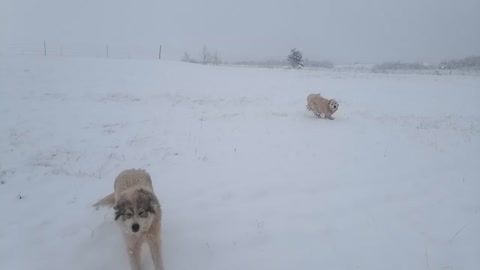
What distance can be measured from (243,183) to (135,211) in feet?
10.5

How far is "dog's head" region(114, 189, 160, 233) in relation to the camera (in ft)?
13.7

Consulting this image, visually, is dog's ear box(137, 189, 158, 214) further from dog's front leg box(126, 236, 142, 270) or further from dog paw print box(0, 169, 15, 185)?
dog paw print box(0, 169, 15, 185)

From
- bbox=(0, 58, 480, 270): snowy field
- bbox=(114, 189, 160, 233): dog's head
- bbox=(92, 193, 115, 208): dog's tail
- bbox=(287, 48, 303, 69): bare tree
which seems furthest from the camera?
bbox=(287, 48, 303, 69): bare tree

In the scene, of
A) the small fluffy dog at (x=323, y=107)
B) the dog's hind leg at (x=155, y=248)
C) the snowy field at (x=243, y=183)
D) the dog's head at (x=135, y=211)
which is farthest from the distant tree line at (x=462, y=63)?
the dog's head at (x=135, y=211)

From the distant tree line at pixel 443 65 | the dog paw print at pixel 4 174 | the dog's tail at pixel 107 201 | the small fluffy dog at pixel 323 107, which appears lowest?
the dog paw print at pixel 4 174

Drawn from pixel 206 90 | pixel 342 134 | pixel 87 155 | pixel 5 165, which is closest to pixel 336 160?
pixel 342 134

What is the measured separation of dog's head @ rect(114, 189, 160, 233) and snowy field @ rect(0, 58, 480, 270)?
924 millimetres

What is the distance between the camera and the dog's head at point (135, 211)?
418 centimetres

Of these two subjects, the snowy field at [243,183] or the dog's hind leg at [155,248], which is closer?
the dog's hind leg at [155,248]

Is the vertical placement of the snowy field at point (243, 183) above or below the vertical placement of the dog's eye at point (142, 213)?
below

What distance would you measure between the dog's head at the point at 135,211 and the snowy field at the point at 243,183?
0.92 metres

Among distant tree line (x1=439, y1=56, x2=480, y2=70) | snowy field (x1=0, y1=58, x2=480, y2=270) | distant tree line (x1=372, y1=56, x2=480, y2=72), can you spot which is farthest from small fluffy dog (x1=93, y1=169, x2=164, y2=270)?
distant tree line (x1=439, y1=56, x2=480, y2=70)

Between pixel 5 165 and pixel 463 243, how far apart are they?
368 inches

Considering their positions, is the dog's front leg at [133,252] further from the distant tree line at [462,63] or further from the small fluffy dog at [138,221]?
the distant tree line at [462,63]
